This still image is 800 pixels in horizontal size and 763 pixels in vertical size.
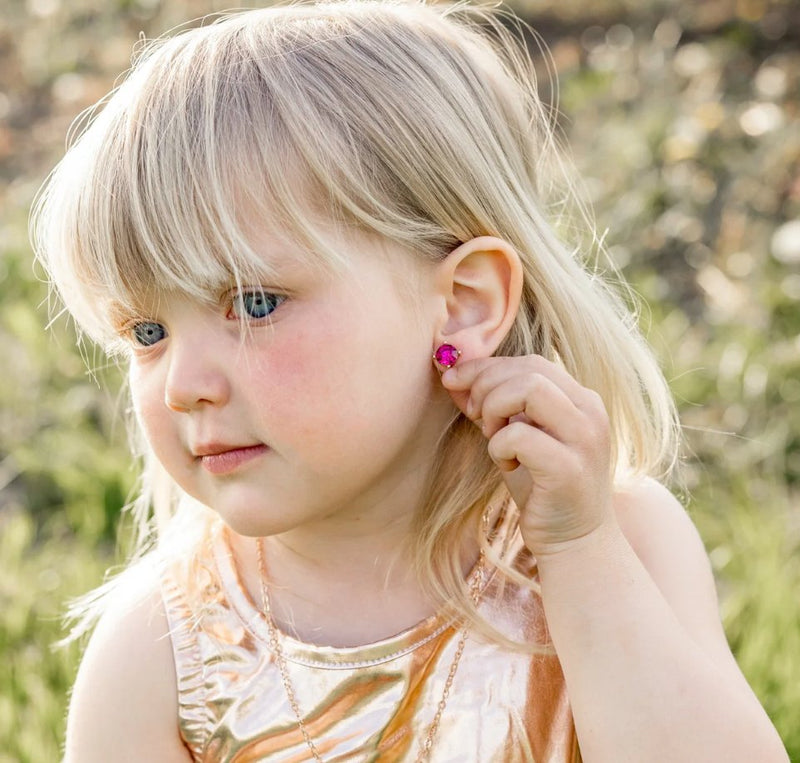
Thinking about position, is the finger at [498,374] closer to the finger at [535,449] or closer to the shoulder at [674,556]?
the finger at [535,449]

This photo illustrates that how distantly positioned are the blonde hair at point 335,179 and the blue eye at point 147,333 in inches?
1.7

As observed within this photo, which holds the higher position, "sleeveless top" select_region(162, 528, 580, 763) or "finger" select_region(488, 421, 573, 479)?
"finger" select_region(488, 421, 573, 479)

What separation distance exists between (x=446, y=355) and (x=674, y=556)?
527 mm

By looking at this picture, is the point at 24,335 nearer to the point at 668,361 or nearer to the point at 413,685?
the point at 668,361

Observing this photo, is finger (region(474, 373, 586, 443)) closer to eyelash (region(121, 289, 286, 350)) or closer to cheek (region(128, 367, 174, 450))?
eyelash (region(121, 289, 286, 350))

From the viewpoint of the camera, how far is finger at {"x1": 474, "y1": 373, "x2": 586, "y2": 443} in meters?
1.76

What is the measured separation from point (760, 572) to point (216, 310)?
172cm

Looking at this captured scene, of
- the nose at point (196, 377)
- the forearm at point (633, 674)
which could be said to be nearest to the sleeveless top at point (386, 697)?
the forearm at point (633, 674)

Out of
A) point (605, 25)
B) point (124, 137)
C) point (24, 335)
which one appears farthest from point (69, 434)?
point (605, 25)

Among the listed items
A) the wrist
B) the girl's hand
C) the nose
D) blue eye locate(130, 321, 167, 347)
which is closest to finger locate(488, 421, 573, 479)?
the girl's hand

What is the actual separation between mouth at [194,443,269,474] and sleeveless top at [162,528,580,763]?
1.29 ft

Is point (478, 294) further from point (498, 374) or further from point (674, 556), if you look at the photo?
point (674, 556)

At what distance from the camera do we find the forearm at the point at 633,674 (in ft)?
5.74

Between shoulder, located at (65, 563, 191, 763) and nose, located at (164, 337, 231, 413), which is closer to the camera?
nose, located at (164, 337, 231, 413)
